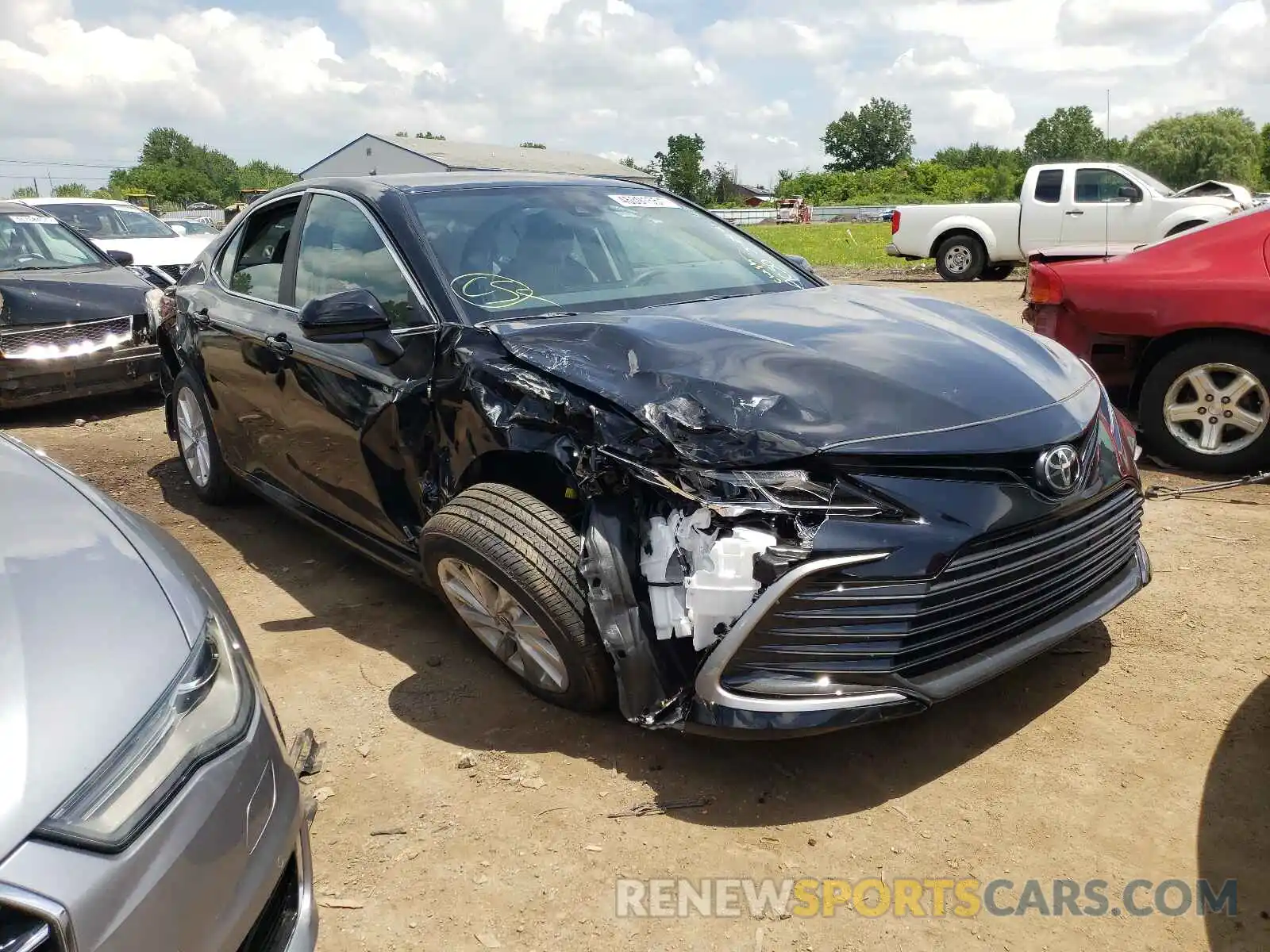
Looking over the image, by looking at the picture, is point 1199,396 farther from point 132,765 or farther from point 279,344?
point 132,765

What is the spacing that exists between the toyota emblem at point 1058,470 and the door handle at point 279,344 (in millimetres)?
2748

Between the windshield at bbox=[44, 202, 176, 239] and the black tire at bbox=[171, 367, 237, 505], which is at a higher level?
the windshield at bbox=[44, 202, 176, 239]

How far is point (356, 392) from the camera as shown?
11.3 feet

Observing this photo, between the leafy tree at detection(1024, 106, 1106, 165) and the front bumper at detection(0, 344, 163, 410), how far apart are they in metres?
93.6

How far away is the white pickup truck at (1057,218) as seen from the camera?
14195mm

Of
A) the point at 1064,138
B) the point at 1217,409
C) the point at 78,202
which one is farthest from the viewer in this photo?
the point at 1064,138

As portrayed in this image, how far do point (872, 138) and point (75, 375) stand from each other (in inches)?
4212

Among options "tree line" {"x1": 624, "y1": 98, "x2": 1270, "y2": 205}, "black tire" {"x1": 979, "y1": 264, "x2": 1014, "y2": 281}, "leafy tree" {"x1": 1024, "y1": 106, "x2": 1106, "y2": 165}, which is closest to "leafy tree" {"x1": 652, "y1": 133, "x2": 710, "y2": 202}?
"tree line" {"x1": 624, "y1": 98, "x2": 1270, "y2": 205}

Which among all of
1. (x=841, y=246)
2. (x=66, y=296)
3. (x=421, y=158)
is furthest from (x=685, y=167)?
(x=66, y=296)

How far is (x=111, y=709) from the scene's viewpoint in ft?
5.06

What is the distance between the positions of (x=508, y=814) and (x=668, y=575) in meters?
0.77

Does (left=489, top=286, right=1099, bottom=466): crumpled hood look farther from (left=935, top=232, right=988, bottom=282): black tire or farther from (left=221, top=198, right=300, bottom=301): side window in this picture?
(left=935, top=232, right=988, bottom=282): black tire

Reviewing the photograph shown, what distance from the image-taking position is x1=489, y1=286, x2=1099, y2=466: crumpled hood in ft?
8.15

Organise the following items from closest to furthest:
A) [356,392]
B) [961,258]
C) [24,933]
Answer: [24,933], [356,392], [961,258]
